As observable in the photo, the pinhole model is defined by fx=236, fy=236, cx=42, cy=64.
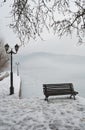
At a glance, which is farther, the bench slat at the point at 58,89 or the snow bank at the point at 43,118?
the bench slat at the point at 58,89

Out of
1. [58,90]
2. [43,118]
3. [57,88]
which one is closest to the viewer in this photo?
[43,118]

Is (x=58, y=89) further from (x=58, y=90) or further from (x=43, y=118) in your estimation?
(x=43, y=118)

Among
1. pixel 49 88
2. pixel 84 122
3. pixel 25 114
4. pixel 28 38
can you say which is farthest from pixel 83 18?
pixel 49 88

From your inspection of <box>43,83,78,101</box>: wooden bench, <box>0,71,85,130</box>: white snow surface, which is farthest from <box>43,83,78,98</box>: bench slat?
<box>0,71,85,130</box>: white snow surface

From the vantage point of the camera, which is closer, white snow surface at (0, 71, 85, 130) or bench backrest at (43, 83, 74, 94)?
white snow surface at (0, 71, 85, 130)

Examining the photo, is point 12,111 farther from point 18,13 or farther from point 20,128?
point 18,13

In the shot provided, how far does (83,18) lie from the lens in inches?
297

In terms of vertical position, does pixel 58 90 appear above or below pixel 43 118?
above

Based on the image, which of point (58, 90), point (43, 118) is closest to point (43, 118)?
point (43, 118)

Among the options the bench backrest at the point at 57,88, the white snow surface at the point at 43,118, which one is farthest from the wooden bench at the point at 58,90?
the white snow surface at the point at 43,118

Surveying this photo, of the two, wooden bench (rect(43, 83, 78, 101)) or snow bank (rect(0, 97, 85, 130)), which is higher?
wooden bench (rect(43, 83, 78, 101))

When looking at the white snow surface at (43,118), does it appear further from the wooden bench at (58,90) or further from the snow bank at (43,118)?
the wooden bench at (58,90)

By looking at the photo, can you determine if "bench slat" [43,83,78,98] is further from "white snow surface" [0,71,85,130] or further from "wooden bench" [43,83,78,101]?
"white snow surface" [0,71,85,130]

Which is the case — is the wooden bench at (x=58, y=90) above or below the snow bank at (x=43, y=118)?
above
